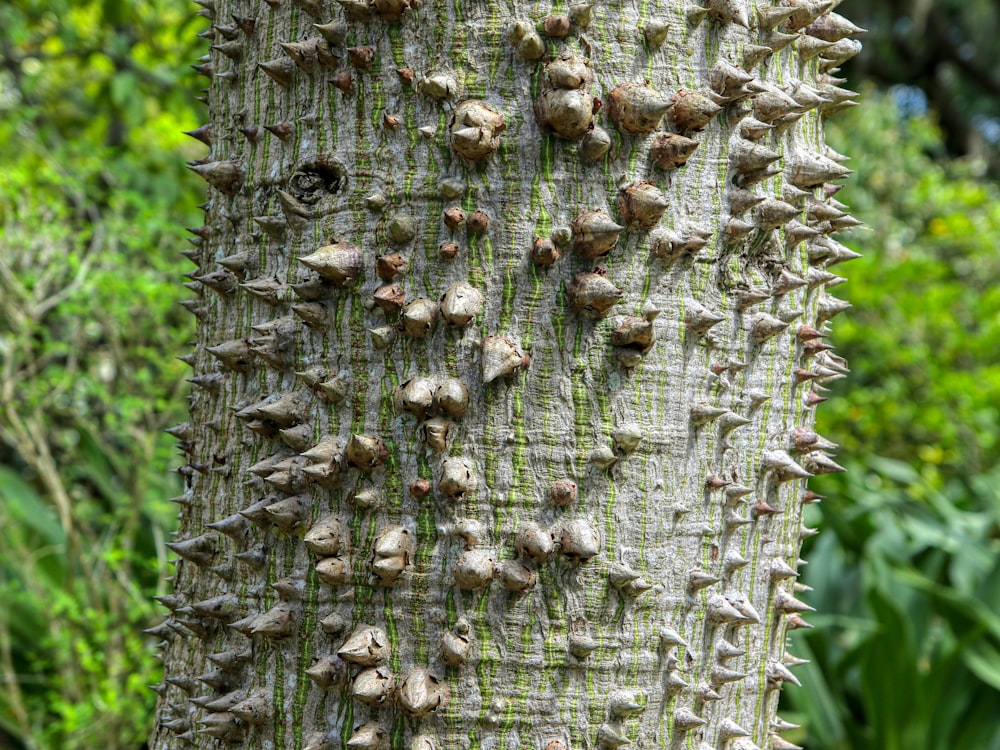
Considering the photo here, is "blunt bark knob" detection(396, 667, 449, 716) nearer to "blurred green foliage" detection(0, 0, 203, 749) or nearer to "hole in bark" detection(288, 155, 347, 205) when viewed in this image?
"hole in bark" detection(288, 155, 347, 205)

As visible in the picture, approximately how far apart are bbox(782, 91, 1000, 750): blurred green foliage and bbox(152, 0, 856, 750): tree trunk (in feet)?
8.63

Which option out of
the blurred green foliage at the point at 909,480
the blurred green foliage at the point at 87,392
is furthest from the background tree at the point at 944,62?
the blurred green foliage at the point at 87,392

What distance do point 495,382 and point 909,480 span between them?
447 centimetres

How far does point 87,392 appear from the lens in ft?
12.3

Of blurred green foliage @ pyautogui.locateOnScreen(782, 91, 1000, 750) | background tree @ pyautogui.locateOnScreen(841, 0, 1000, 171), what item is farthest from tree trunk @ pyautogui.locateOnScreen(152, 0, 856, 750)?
background tree @ pyautogui.locateOnScreen(841, 0, 1000, 171)

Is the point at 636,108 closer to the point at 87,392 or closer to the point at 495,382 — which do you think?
the point at 495,382

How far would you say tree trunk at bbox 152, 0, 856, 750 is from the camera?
1.04m

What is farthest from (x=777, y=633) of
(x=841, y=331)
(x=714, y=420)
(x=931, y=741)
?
(x=841, y=331)

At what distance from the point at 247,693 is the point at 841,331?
5.74 meters

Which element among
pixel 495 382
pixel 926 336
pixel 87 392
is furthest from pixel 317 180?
pixel 926 336

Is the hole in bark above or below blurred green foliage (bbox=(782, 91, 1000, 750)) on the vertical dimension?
above

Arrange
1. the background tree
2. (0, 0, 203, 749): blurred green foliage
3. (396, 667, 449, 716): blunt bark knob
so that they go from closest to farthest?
(396, 667, 449, 716): blunt bark knob → (0, 0, 203, 749): blurred green foliage → the background tree

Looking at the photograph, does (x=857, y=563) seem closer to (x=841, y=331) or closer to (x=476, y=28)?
(x=841, y=331)

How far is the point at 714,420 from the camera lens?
3.72ft
